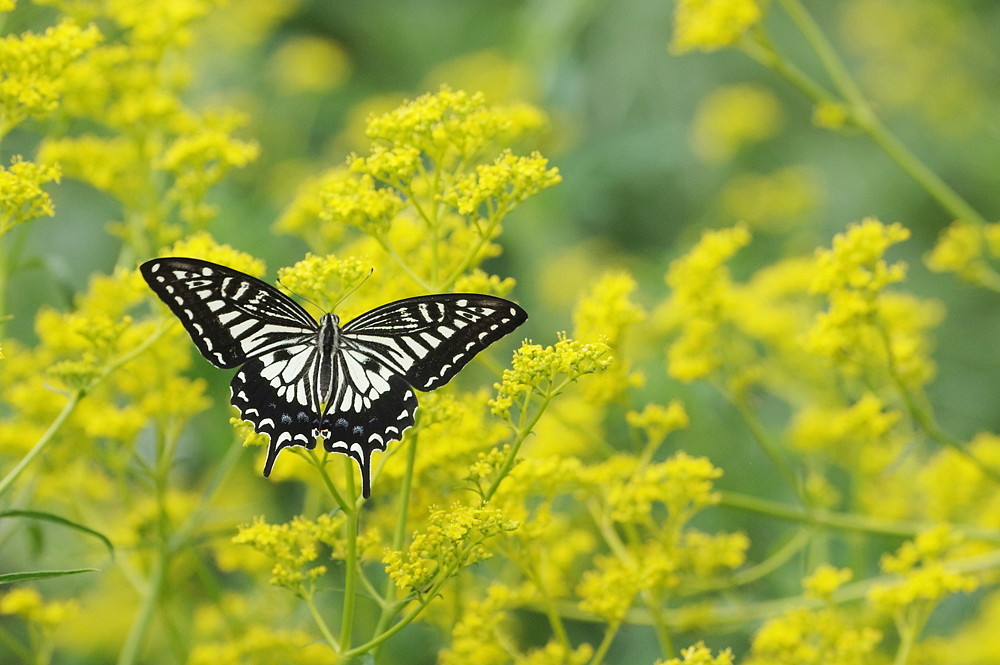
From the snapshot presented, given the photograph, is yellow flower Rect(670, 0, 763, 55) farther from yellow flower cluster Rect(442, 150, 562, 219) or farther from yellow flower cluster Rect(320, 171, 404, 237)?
yellow flower cluster Rect(320, 171, 404, 237)

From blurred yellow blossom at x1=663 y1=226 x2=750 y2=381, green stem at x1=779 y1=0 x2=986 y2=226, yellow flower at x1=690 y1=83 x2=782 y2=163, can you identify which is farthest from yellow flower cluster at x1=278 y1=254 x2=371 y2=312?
yellow flower at x1=690 y1=83 x2=782 y2=163

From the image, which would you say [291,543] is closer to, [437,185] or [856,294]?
[437,185]

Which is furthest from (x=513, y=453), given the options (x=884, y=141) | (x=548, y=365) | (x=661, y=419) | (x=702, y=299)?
(x=884, y=141)

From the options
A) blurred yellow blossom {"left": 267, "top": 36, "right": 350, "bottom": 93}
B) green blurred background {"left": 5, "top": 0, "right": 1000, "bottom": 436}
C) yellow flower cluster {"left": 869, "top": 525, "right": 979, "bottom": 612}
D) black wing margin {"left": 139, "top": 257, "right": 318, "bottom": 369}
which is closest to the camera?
black wing margin {"left": 139, "top": 257, "right": 318, "bottom": 369}

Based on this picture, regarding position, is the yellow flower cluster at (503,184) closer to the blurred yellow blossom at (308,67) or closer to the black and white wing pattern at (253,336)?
the black and white wing pattern at (253,336)

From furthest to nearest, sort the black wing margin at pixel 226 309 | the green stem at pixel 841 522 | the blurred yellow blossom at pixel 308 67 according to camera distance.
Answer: the blurred yellow blossom at pixel 308 67 → the green stem at pixel 841 522 → the black wing margin at pixel 226 309

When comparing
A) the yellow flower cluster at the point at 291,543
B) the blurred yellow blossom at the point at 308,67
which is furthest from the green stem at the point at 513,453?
the blurred yellow blossom at the point at 308,67

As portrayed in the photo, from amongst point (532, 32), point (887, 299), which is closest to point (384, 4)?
point (532, 32)
